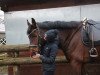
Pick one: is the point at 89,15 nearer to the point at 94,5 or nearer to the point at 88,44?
the point at 94,5

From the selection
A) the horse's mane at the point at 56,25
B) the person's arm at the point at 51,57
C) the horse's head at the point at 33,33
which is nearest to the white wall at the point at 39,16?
the horse's mane at the point at 56,25

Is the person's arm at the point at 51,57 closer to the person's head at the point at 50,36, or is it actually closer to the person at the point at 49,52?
the person at the point at 49,52

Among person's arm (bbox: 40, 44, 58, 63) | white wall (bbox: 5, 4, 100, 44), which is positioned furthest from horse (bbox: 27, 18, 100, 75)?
white wall (bbox: 5, 4, 100, 44)

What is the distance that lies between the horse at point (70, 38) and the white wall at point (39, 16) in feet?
5.39

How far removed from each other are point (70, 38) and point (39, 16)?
2395 millimetres

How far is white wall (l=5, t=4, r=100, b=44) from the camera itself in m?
8.01

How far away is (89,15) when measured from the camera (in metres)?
7.99

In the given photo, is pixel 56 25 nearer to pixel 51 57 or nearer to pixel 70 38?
pixel 70 38

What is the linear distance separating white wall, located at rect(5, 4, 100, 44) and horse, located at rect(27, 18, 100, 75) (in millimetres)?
1642

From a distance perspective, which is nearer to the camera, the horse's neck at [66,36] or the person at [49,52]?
the person at [49,52]

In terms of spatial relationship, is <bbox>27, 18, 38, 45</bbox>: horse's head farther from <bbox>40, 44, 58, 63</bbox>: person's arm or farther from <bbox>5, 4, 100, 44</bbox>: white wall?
<bbox>5, 4, 100, 44</bbox>: white wall

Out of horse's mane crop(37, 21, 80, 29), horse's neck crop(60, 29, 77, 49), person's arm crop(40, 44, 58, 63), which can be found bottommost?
person's arm crop(40, 44, 58, 63)

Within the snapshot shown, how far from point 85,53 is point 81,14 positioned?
2.11 m

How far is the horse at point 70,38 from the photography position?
6.23 metres
